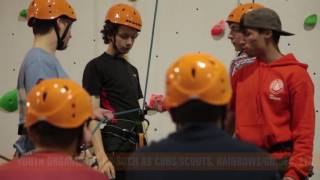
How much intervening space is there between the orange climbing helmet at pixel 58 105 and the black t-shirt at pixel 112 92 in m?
0.94

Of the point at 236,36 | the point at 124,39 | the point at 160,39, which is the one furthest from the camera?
the point at 160,39

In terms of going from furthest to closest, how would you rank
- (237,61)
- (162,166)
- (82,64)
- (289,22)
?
(82,64) → (289,22) → (237,61) → (162,166)

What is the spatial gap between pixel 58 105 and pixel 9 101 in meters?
2.21

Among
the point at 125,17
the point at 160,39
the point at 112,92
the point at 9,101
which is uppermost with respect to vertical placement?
the point at 125,17

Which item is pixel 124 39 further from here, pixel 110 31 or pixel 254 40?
pixel 254 40

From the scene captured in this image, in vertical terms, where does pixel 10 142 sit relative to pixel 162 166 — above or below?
below

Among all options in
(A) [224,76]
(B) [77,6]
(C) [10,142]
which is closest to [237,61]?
(A) [224,76]

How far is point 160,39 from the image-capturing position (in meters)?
3.10

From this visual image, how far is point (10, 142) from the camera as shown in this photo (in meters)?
3.34

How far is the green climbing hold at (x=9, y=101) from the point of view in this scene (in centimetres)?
327

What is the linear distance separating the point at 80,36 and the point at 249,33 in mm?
1710

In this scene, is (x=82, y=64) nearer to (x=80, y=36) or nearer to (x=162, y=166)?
(x=80, y=36)

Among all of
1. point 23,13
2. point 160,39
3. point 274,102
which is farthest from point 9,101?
point 274,102

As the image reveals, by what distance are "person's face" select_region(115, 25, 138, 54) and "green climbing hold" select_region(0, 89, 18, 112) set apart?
1246 millimetres
